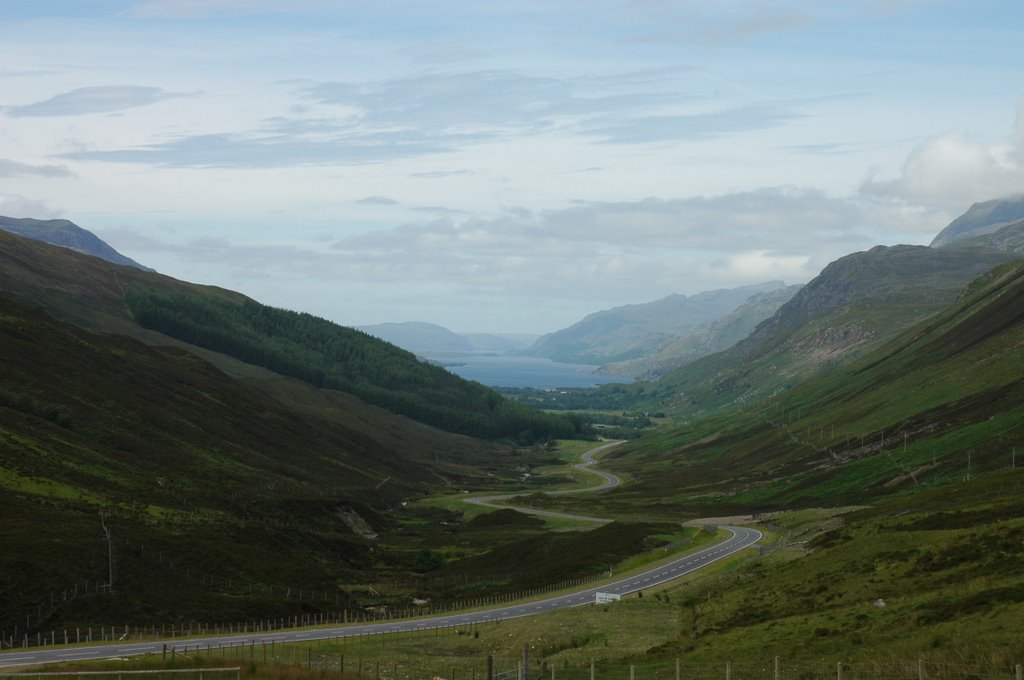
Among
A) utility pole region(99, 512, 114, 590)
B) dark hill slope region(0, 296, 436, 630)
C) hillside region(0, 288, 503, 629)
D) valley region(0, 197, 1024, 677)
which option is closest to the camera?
valley region(0, 197, 1024, 677)

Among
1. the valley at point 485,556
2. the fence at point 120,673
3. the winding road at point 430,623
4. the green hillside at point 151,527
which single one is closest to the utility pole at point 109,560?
the green hillside at point 151,527

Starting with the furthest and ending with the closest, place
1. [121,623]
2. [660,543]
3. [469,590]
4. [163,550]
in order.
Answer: [660,543], [469,590], [163,550], [121,623]

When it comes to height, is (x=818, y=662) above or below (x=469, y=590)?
above

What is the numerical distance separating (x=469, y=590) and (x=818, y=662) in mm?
76974

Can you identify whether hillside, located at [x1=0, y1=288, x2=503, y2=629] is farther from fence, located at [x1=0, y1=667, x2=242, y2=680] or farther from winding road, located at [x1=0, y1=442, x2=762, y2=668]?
fence, located at [x1=0, y1=667, x2=242, y2=680]

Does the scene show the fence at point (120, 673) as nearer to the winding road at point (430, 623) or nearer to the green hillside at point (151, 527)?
the winding road at point (430, 623)

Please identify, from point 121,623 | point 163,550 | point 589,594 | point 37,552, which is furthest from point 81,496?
point 589,594

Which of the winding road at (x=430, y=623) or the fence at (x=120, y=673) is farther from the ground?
the fence at (x=120, y=673)

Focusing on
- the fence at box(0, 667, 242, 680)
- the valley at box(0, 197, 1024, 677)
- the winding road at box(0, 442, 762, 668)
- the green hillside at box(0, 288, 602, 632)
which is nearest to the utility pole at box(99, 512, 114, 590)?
the green hillside at box(0, 288, 602, 632)

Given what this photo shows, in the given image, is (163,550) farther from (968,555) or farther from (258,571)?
(968,555)

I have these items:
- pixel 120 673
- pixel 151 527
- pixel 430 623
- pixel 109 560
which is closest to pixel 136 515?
pixel 151 527

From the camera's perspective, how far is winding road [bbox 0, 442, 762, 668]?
70750 millimetres

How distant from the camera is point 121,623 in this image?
9069 centimetres

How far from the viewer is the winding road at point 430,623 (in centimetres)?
7075
